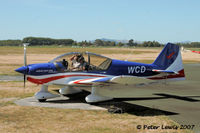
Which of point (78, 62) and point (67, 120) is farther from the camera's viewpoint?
point (78, 62)

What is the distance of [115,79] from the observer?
8.73 metres

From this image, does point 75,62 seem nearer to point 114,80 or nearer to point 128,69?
point 114,80

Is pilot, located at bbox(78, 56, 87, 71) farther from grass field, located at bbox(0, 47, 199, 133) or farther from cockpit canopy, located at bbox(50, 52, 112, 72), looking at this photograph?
grass field, located at bbox(0, 47, 199, 133)

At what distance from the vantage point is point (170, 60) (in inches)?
469

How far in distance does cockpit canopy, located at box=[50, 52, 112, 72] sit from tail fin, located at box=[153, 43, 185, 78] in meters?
2.90

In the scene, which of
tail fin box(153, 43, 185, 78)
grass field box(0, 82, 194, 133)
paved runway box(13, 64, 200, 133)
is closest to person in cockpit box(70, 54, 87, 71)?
paved runway box(13, 64, 200, 133)

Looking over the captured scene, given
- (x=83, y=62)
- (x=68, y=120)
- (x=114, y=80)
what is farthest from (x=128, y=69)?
(x=68, y=120)

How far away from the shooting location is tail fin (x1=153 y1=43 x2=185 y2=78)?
11852 millimetres

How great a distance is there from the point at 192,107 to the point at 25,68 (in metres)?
6.87

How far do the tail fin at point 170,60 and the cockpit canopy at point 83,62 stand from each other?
9.51ft

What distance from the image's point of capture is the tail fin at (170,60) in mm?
11852

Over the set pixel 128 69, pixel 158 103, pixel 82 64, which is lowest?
pixel 158 103

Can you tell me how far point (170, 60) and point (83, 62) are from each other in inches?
173

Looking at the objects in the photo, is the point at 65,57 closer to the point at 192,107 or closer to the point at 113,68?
the point at 113,68
